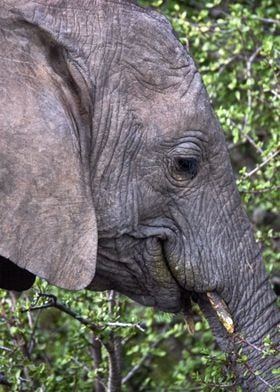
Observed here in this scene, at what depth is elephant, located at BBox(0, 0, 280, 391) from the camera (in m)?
4.00

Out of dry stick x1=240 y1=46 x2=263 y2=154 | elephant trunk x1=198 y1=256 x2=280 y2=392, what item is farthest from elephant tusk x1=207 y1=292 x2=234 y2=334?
dry stick x1=240 y1=46 x2=263 y2=154

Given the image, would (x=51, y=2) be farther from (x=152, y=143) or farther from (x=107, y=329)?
(x=107, y=329)

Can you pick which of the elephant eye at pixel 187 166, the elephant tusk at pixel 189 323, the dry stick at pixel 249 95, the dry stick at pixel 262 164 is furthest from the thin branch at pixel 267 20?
the elephant tusk at pixel 189 323

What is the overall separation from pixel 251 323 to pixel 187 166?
20.3 inches

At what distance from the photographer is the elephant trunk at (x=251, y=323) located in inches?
174

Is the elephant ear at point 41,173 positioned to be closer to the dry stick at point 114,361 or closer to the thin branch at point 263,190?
the dry stick at point 114,361

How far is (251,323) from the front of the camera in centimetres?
446

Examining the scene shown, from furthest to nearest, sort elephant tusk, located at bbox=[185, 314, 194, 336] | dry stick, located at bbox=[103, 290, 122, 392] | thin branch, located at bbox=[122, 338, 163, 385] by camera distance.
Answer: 1. thin branch, located at bbox=[122, 338, 163, 385]
2. dry stick, located at bbox=[103, 290, 122, 392]
3. elephant tusk, located at bbox=[185, 314, 194, 336]

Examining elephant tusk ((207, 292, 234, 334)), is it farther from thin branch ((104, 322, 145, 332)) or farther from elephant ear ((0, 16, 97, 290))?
elephant ear ((0, 16, 97, 290))

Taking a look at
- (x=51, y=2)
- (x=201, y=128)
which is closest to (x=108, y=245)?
(x=201, y=128)

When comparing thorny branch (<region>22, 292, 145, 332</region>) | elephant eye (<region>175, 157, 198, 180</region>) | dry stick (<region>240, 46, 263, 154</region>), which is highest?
elephant eye (<region>175, 157, 198, 180</region>)

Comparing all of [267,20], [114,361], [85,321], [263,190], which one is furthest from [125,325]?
[267,20]

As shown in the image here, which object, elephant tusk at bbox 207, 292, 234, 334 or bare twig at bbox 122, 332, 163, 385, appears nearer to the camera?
elephant tusk at bbox 207, 292, 234, 334

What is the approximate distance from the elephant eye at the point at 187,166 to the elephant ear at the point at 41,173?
328 millimetres
